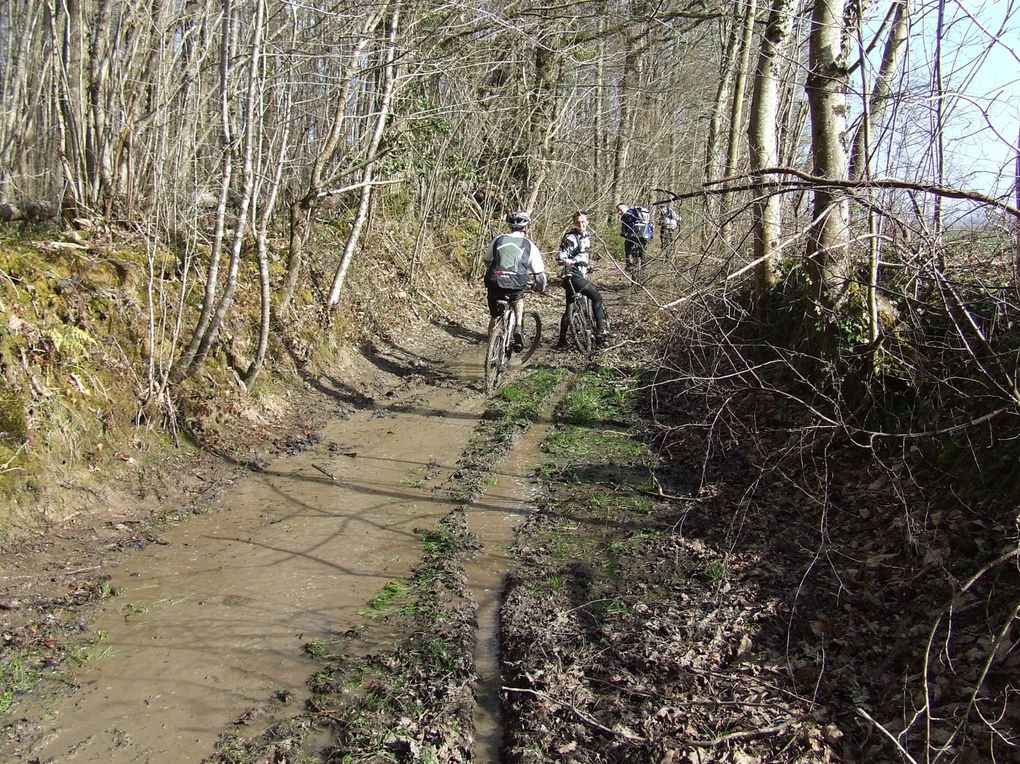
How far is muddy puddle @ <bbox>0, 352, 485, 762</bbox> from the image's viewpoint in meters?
3.55

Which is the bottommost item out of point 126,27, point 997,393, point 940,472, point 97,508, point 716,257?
point 97,508

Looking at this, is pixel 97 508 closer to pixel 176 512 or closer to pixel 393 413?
pixel 176 512

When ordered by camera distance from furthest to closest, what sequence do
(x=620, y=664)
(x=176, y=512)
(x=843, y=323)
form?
(x=843, y=323)
(x=176, y=512)
(x=620, y=664)

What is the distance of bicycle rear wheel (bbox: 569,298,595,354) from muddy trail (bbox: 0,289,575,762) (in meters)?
3.90

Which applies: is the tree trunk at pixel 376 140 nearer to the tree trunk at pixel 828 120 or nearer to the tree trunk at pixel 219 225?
the tree trunk at pixel 219 225

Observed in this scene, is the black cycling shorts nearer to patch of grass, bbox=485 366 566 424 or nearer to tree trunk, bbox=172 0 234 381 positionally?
patch of grass, bbox=485 366 566 424

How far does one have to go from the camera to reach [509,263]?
9.27 meters

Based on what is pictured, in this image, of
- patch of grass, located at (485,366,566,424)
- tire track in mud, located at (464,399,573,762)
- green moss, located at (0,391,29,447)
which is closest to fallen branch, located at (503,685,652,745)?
tire track in mud, located at (464,399,573,762)

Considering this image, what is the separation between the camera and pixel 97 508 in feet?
18.5

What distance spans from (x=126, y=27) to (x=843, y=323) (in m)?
7.97

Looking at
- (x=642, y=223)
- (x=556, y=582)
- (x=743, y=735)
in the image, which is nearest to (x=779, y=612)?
(x=743, y=735)

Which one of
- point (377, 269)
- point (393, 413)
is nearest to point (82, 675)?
point (393, 413)

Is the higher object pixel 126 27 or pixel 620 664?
pixel 126 27

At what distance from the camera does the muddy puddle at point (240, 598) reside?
3.55m
